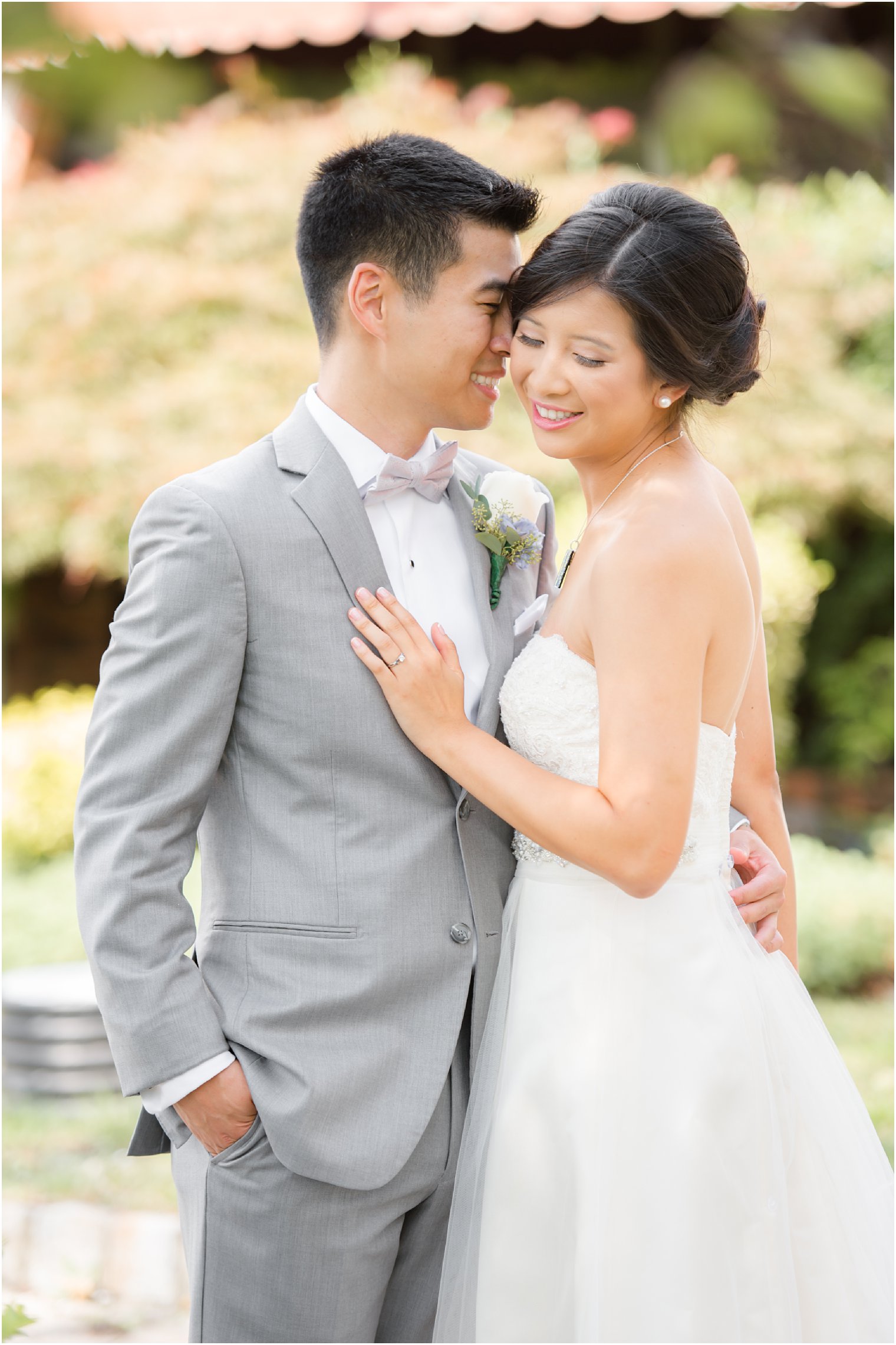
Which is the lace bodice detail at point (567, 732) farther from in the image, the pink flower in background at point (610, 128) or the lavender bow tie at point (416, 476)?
the pink flower in background at point (610, 128)

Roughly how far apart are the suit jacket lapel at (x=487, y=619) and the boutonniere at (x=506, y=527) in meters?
0.01

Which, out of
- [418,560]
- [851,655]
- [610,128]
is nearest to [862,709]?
[851,655]

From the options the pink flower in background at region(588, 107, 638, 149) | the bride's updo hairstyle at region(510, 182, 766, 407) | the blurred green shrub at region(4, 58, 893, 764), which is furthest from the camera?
the pink flower in background at region(588, 107, 638, 149)

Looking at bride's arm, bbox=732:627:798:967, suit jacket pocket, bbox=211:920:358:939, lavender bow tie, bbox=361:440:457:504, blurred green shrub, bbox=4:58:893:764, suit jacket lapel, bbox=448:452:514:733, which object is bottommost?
suit jacket pocket, bbox=211:920:358:939

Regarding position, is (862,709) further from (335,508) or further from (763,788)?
(335,508)

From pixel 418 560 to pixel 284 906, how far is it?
67 cm

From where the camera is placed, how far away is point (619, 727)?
1.83 meters

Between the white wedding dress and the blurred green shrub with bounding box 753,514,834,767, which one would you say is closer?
the white wedding dress

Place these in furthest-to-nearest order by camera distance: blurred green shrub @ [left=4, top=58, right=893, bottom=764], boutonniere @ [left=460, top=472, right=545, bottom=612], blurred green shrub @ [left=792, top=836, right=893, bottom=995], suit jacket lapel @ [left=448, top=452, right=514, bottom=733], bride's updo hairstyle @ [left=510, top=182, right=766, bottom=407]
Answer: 1. blurred green shrub @ [left=4, top=58, right=893, bottom=764]
2. blurred green shrub @ [left=792, top=836, right=893, bottom=995]
3. boutonniere @ [left=460, top=472, right=545, bottom=612]
4. suit jacket lapel @ [left=448, top=452, right=514, bottom=733]
5. bride's updo hairstyle @ [left=510, top=182, right=766, bottom=407]

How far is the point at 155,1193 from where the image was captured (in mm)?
3996

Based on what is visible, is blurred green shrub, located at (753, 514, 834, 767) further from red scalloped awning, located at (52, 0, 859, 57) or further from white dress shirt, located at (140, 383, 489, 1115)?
white dress shirt, located at (140, 383, 489, 1115)

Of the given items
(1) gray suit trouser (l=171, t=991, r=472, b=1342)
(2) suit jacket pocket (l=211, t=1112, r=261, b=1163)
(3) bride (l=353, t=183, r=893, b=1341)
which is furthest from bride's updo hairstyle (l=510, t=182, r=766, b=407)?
(2) suit jacket pocket (l=211, t=1112, r=261, b=1163)

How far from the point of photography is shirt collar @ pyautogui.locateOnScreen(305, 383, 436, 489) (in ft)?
6.98

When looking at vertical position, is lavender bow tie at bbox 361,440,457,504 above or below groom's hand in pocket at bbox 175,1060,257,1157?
above
